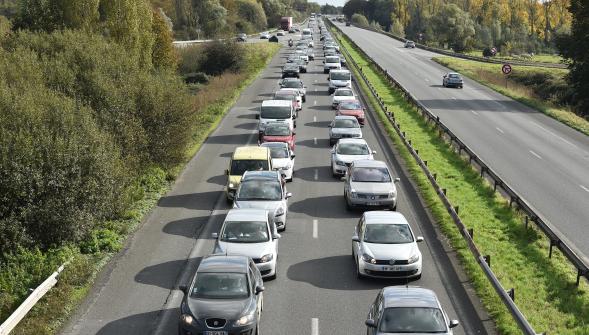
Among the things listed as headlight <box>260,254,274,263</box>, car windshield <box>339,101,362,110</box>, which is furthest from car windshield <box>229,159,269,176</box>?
car windshield <box>339,101,362,110</box>

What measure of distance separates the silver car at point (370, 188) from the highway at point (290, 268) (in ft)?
2.04

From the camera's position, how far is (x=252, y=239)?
→ 18.3m

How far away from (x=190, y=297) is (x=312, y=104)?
39.8 meters

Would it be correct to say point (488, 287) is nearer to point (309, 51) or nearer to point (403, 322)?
point (403, 322)

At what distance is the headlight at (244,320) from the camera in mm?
13594

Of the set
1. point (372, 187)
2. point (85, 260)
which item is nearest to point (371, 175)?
point (372, 187)

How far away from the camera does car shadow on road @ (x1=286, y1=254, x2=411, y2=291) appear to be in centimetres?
1753

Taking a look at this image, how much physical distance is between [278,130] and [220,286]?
2018 cm

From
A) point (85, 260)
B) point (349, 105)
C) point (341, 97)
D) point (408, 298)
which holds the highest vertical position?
point (408, 298)

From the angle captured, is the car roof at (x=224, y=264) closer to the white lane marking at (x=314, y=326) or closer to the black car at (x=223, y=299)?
the black car at (x=223, y=299)

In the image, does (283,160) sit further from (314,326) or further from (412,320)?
(412,320)

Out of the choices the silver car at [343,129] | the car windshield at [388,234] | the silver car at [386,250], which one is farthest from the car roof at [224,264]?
the silver car at [343,129]

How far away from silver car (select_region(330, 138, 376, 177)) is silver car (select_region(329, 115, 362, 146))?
199 inches

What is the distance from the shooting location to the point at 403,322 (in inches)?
498
